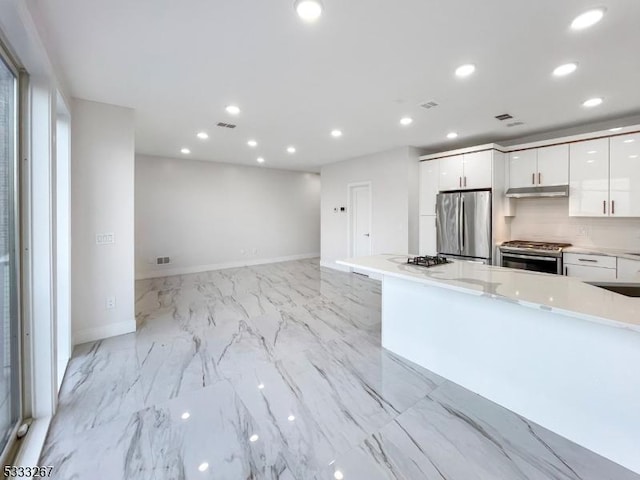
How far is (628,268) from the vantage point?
3.41m

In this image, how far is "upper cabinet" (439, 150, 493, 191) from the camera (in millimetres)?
4434

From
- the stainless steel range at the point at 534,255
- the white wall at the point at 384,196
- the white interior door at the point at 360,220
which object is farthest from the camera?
the white interior door at the point at 360,220

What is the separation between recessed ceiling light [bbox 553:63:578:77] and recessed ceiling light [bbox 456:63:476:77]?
2.36 feet

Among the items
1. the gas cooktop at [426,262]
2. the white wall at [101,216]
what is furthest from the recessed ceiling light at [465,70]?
the white wall at [101,216]

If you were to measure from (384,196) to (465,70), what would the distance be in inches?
128

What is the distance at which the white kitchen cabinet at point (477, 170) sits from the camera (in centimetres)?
441

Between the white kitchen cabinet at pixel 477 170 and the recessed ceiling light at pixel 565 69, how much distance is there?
1866 millimetres

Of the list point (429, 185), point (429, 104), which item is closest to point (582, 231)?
point (429, 185)

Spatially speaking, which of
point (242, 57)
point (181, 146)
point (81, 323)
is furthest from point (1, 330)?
point (181, 146)

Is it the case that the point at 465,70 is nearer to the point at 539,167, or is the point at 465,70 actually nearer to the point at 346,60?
the point at 346,60

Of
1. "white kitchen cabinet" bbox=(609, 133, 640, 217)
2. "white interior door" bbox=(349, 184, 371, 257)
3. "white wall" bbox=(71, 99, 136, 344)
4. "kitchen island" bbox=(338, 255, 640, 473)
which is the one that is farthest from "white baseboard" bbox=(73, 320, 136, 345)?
"white kitchen cabinet" bbox=(609, 133, 640, 217)

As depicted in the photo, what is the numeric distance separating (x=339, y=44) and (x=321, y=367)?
2.66 metres

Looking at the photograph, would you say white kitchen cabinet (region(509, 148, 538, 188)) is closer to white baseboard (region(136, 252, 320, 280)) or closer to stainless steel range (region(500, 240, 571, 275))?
stainless steel range (region(500, 240, 571, 275))

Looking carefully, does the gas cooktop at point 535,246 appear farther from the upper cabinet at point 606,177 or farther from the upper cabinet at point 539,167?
the upper cabinet at point 539,167
